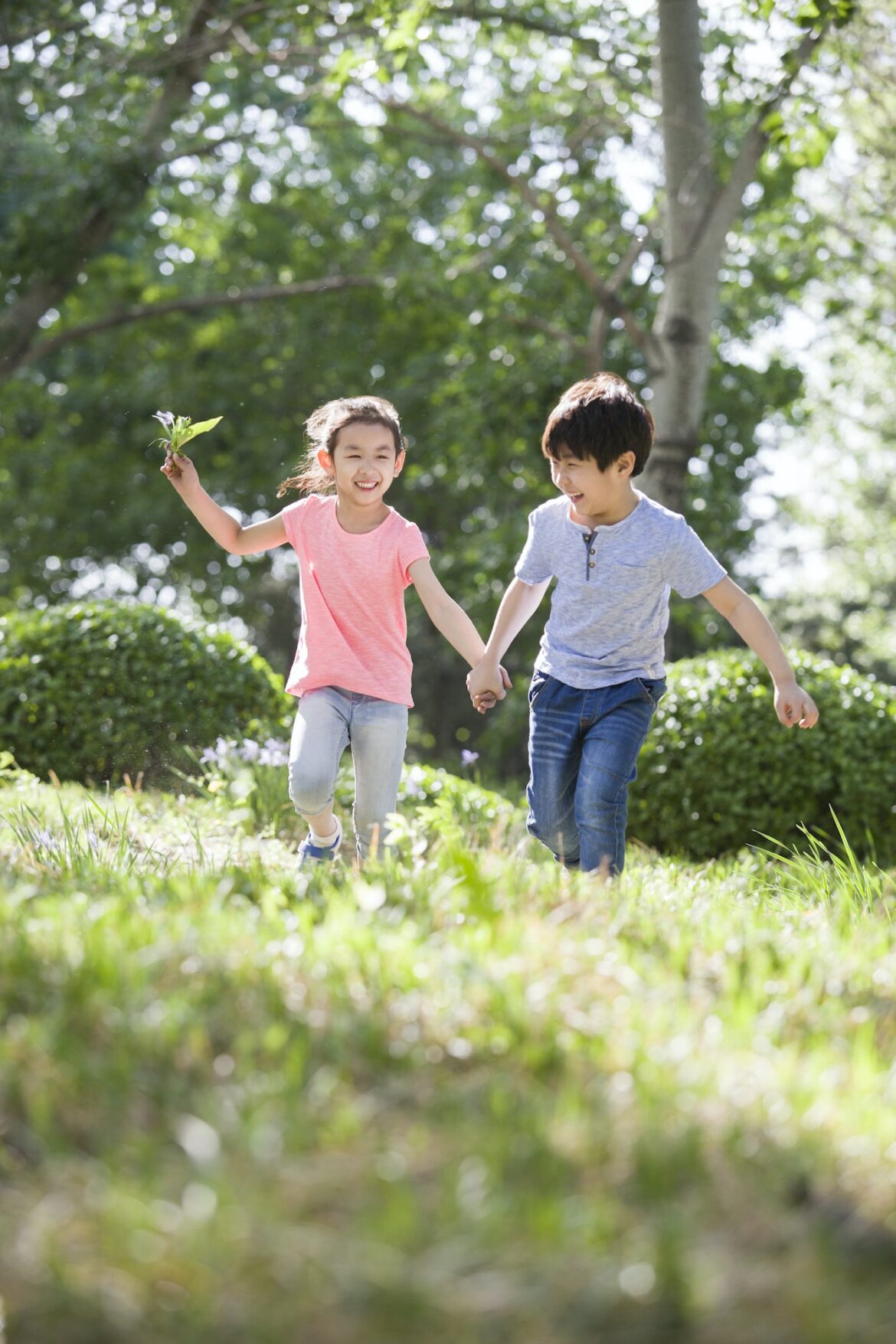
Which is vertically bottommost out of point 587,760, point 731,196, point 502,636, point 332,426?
point 587,760

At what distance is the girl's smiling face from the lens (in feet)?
14.6

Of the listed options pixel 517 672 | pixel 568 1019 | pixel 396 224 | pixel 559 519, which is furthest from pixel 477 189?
pixel 568 1019

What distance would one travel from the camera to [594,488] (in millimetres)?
4348

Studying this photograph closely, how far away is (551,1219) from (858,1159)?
22.0 inches

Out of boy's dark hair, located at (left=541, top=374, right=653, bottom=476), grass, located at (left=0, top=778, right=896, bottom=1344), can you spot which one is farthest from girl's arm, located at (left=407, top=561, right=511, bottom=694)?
grass, located at (left=0, top=778, right=896, bottom=1344)

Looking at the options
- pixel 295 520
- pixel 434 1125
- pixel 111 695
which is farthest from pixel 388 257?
pixel 434 1125

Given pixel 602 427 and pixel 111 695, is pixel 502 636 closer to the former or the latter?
pixel 602 427

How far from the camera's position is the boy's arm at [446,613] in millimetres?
4352

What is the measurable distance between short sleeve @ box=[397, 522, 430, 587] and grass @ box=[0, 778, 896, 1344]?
1.60 meters

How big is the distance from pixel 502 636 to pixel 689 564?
2.22 feet

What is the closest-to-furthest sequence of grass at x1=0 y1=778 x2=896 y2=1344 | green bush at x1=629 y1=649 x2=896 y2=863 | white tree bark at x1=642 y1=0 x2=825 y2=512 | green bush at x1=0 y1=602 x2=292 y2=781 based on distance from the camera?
grass at x1=0 y1=778 x2=896 y2=1344 → green bush at x1=629 y1=649 x2=896 y2=863 → green bush at x1=0 y1=602 x2=292 y2=781 → white tree bark at x1=642 y1=0 x2=825 y2=512

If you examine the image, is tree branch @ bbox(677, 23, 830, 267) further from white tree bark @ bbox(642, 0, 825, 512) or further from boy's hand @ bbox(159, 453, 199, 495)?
boy's hand @ bbox(159, 453, 199, 495)

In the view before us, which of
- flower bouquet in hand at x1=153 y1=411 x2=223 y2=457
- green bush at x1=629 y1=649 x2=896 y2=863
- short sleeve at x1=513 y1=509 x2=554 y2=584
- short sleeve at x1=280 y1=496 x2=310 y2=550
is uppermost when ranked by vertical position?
flower bouquet in hand at x1=153 y1=411 x2=223 y2=457

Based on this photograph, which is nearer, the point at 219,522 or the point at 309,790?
the point at 309,790
